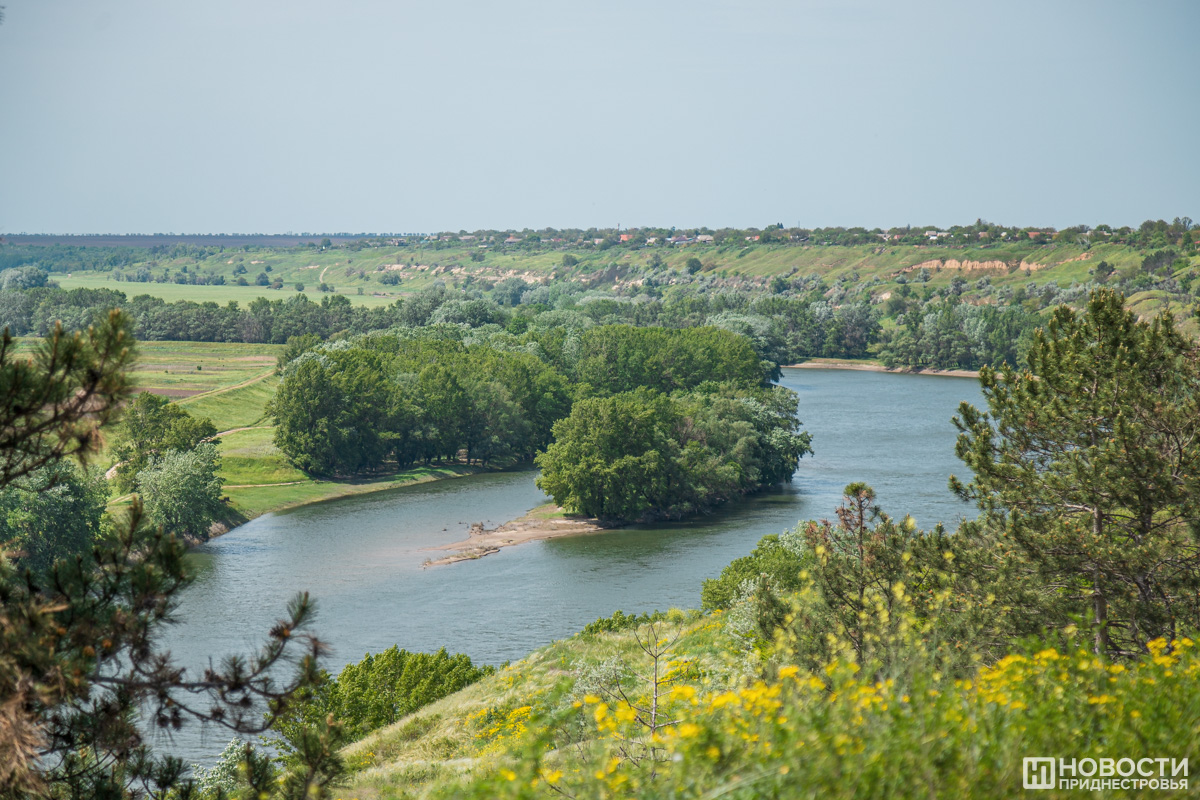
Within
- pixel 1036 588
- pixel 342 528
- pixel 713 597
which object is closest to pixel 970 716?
pixel 1036 588

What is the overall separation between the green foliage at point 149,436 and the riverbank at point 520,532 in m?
20.8

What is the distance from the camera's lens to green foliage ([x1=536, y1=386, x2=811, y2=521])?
63.3m

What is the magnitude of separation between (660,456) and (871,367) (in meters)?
79.8

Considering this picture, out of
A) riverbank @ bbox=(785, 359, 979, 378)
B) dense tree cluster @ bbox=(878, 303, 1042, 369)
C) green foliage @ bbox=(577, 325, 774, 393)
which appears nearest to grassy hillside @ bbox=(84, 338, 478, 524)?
green foliage @ bbox=(577, 325, 774, 393)

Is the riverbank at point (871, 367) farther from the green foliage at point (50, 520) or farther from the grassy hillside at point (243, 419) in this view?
the green foliage at point (50, 520)

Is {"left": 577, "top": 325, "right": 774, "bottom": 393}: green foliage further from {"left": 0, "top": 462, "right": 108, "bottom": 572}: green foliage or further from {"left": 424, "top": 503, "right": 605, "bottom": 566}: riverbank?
{"left": 0, "top": 462, "right": 108, "bottom": 572}: green foliage

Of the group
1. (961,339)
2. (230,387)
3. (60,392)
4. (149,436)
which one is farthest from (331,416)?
(961,339)

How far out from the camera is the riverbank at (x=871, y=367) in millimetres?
127925

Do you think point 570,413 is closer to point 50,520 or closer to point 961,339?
point 50,520

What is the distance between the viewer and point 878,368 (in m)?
136

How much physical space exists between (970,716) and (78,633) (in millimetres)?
8167

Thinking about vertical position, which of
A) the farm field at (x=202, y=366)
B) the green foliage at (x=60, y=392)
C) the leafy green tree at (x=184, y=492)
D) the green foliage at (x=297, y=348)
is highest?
the green foliage at (x=60, y=392)

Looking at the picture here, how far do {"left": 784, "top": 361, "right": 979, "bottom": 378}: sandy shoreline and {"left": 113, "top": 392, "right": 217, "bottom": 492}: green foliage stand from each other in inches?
3551

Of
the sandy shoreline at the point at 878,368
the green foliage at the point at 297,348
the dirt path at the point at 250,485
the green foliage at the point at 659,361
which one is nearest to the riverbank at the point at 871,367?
the sandy shoreline at the point at 878,368
